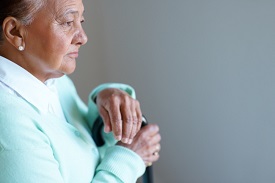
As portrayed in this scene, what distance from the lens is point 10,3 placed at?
2.62 ft

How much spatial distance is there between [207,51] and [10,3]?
2.00 feet

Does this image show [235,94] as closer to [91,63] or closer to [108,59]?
[108,59]

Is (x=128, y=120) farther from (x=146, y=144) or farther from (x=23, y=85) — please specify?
(x=23, y=85)

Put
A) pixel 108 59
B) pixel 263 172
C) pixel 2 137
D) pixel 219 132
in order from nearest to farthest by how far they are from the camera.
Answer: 1. pixel 2 137
2. pixel 263 172
3. pixel 219 132
4. pixel 108 59

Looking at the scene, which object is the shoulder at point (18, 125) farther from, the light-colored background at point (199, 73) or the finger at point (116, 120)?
the light-colored background at point (199, 73)

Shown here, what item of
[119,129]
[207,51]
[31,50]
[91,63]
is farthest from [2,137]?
[91,63]

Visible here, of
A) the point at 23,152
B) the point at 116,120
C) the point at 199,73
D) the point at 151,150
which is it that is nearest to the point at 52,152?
the point at 23,152

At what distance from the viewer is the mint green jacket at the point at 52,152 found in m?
0.78

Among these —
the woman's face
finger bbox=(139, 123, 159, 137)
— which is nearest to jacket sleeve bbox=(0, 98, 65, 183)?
the woman's face

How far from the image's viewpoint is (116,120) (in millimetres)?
998

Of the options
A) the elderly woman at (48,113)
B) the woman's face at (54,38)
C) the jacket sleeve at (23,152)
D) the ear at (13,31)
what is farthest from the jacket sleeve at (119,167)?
the ear at (13,31)

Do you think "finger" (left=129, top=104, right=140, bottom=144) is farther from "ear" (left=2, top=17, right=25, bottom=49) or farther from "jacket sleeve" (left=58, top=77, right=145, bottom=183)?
"ear" (left=2, top=17, right=25, bottom=49)

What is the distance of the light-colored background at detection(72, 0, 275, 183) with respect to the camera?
1.06m

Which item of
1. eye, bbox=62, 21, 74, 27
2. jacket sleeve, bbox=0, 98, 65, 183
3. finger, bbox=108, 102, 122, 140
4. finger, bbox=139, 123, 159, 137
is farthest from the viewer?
finger, bbox=139, 123, 159, 137
